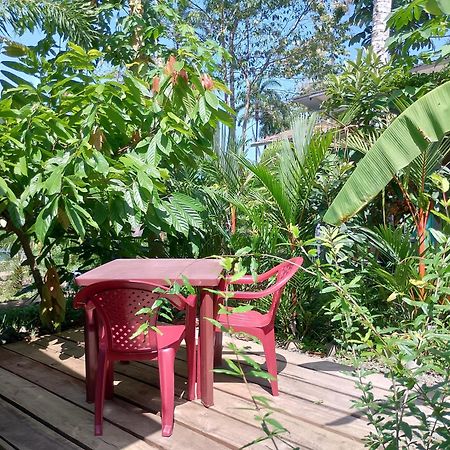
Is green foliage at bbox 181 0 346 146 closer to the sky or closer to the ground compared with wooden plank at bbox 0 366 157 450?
closer to the sky

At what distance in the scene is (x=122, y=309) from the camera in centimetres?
237

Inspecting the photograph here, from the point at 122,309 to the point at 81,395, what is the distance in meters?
0.92

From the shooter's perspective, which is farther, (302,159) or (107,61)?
(107,61)

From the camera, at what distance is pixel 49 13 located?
5680mm

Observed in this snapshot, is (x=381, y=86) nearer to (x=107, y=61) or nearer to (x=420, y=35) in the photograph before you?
(x=420, y=35)

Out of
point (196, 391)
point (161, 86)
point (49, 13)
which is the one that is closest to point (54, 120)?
point (161, 86)

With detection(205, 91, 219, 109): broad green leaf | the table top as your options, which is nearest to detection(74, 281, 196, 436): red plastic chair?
the table top

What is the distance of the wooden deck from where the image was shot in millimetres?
2318

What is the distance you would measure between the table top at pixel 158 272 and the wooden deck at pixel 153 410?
774mm

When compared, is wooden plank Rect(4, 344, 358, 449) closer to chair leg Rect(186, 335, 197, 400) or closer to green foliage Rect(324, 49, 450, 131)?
chair leg Rect(186, 335, 197, 400)

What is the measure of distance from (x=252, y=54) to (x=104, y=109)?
16.5 m

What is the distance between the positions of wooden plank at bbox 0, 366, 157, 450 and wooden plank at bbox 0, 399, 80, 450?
4 cm

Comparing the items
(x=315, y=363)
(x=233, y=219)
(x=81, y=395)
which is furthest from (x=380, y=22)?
(x=81, y=395)

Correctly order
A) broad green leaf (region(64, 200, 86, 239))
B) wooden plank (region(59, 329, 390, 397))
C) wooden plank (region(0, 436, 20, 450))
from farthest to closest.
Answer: wooden plank (region(59, 329, 390, 397)) → broad green leaf (region(64, 200, 86, 239)) → wooden plank (region(0, 436, 20, 450))
